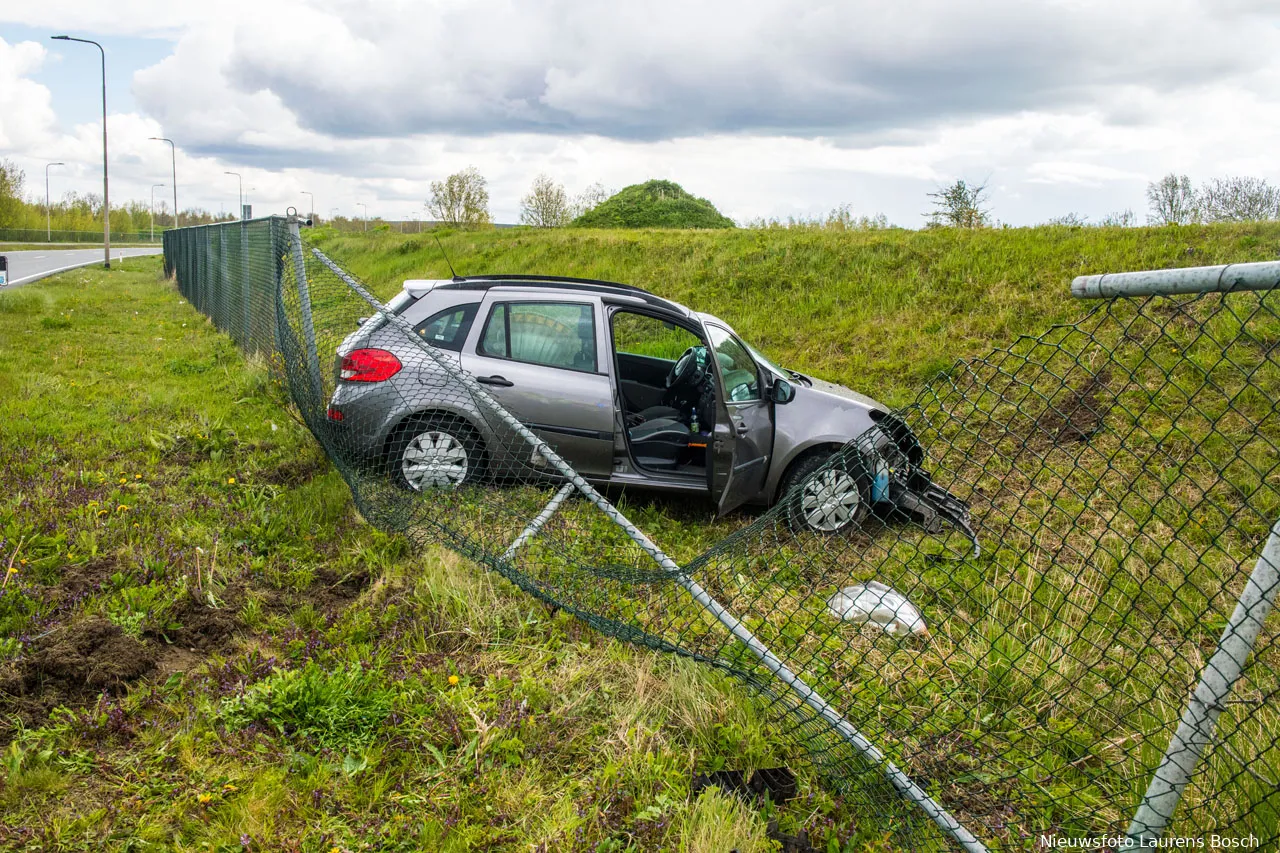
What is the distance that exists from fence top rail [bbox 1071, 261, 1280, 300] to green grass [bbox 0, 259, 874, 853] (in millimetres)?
1775

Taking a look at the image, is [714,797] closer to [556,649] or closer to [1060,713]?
[556,649]

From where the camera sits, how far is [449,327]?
5.60m

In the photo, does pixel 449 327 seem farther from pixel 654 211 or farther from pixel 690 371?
pixel 654 211

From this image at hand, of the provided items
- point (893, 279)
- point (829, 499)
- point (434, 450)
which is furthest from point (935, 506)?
point (893, 279)

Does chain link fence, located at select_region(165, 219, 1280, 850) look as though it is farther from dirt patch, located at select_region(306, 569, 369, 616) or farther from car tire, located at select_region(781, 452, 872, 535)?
dirt patch, located at select_region(306, 569, 369, 616)

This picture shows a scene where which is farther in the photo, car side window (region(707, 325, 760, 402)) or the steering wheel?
the steering wheel

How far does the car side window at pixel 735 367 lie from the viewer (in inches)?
220

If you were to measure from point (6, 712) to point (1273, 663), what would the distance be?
207 inches

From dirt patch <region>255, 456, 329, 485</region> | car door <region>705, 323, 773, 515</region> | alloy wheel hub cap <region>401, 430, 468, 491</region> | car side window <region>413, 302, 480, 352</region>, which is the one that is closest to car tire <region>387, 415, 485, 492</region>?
alloy wheel hub cap <region>401, 430, 468, 491</region>

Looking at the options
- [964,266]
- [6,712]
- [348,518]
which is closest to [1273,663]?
[348,518]

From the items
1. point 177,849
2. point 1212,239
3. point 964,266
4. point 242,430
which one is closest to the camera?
point 177,849

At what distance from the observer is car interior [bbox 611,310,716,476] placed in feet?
19.4

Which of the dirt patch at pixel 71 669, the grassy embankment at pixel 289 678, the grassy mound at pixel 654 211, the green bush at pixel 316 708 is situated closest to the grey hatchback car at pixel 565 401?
the grassy embankment at pixel 289 678

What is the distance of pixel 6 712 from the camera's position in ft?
9.77
